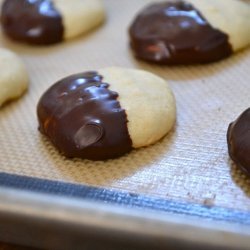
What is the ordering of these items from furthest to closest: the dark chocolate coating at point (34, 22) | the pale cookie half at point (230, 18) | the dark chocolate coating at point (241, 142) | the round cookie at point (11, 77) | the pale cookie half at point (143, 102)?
the dark chocolate coating at point (34, 22) → the pale cookie half at point (230, 18) → the round cookie at point (11, 77) → the pale cookie half at point (143, 102) → the dark chocolate coating at point (241, 142)

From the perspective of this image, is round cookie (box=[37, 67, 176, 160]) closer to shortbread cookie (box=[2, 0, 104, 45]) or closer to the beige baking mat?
the beige baking mat

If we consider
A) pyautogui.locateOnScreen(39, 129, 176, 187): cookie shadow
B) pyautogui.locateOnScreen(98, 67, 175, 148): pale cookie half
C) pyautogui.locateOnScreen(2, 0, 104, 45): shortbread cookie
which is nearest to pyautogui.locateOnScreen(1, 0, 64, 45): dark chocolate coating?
pyautogui.locateOnScreen(2, 0, 104, 45): shortbread cookie

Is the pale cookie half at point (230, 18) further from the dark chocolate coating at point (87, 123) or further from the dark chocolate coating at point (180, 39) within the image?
the dark chocolate coating at point (87, 123)

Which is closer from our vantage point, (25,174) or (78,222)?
(78,222)

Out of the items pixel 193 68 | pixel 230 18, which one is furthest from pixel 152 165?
pixel 230 18

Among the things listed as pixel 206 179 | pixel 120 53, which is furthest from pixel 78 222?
pixel 120 53

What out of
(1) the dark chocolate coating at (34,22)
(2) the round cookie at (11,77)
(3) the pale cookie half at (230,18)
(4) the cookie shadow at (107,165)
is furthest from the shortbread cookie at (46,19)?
(4) the cookie shadow at (107,165)

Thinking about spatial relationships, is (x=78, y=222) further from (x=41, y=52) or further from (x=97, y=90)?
(x=41, y=52)
